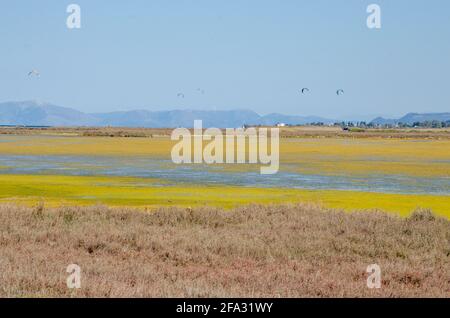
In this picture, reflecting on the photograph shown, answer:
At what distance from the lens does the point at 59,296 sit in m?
9.17

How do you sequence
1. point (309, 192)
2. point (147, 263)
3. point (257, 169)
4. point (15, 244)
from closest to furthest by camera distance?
point (147, 263) < point (15, 244) < point (309, 192) < point (257, 169)

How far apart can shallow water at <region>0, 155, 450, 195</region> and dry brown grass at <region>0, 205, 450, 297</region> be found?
43.4 feet

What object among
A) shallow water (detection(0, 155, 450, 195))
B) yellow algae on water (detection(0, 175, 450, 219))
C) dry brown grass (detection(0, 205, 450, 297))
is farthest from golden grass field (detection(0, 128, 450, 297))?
shallow water (detection(0, 155, 450, 195))

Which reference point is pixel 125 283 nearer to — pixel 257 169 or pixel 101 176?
pixel 101 176

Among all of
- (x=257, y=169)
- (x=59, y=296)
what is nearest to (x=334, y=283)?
(x=59, y=296)

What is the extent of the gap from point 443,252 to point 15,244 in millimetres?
9395

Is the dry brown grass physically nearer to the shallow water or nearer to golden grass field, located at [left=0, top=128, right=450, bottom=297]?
golden grass field, located at [left=0, top=128, right=450, bottom=297]

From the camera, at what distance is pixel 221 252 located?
1355cm

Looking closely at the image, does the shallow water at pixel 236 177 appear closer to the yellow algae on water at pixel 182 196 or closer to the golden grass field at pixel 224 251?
the yellow algae on water at pixel 182 196

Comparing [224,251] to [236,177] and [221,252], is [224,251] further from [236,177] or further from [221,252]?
[236,177]

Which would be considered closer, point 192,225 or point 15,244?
point 15,244

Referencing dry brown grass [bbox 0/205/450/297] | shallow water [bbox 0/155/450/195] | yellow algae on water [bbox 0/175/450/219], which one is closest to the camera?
dry brown grass [bbox 0/205/450/297]

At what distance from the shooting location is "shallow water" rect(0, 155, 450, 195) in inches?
1287

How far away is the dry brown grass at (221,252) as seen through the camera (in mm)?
10188
